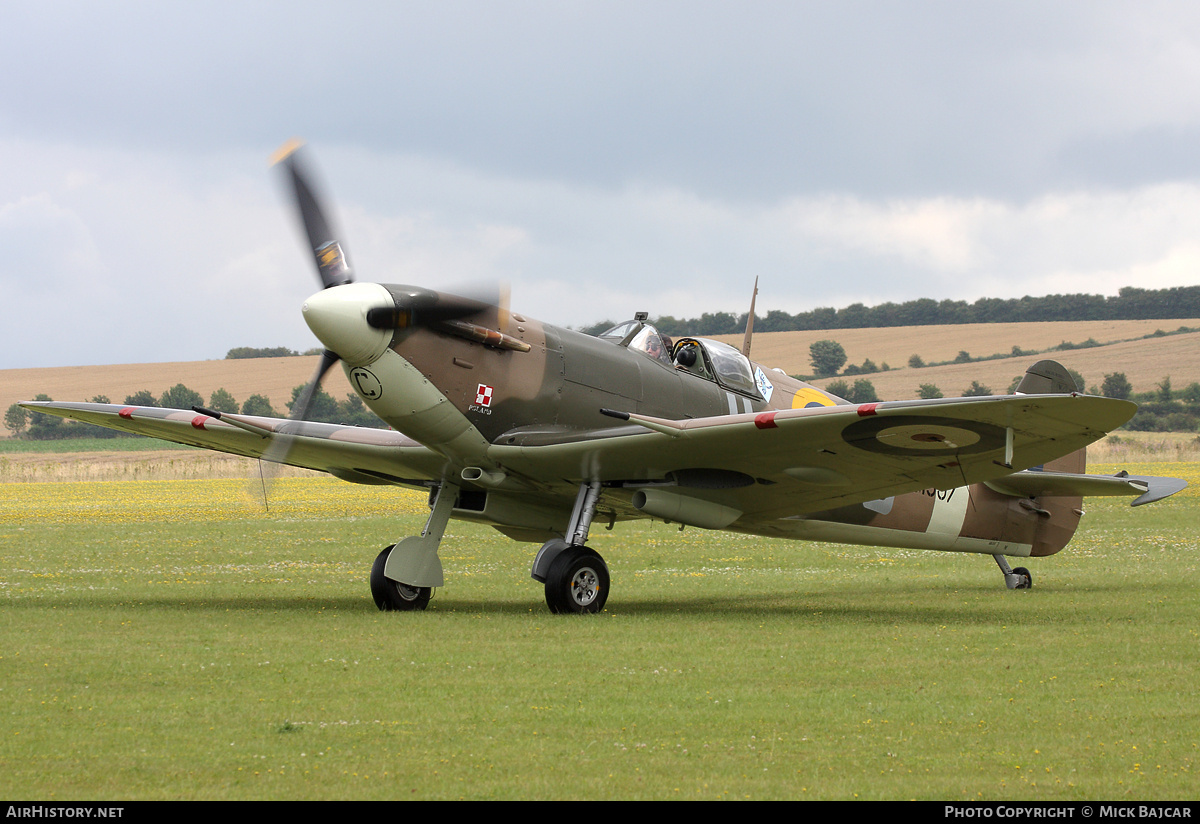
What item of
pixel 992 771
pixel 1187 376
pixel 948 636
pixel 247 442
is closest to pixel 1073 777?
pixel 992 771

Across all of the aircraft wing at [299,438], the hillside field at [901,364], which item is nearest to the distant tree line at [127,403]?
the hillside field at [901,364]

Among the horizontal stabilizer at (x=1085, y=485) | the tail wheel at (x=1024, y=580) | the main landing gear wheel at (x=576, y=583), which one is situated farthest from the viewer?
the tail wheel at (x=1024, y=580)

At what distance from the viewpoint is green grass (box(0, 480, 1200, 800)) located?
528 centimetres

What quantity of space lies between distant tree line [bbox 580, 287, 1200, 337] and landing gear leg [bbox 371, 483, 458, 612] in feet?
303

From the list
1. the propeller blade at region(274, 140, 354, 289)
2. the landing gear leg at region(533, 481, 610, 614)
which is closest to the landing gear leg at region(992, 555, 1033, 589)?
the landing gear leg at region(533, 481, 610, 614)

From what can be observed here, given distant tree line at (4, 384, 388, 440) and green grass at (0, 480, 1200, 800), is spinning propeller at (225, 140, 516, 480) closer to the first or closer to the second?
green grass at (0, 480, 1200, 800)

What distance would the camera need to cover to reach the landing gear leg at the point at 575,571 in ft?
37.9

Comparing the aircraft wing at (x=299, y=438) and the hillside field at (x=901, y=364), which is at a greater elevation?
the hillside field at (x=901, y=364)

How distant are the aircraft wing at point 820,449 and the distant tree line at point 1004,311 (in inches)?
3622

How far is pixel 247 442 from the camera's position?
47.0ft

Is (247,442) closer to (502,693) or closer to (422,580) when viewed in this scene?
(422,580)

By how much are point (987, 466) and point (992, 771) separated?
656 centimetres

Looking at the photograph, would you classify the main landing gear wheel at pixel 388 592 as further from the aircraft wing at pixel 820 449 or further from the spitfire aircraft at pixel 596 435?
the aircraft wing at pixel 820 449

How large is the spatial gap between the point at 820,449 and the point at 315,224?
18.1ft
